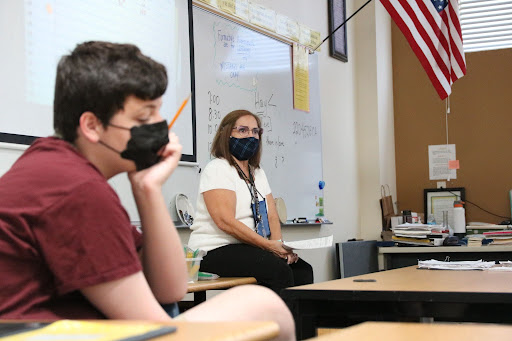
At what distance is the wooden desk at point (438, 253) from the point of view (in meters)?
4.11

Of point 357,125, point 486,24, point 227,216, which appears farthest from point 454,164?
point 227,216

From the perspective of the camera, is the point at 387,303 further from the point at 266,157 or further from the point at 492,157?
the point at 492,157

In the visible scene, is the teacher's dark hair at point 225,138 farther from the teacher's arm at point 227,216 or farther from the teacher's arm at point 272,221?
the teacher's arm at point 272,221

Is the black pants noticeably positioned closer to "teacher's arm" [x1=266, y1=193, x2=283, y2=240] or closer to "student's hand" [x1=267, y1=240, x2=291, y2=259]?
"student's hand" [x1=267, y1=240, x2=291, y2=259]

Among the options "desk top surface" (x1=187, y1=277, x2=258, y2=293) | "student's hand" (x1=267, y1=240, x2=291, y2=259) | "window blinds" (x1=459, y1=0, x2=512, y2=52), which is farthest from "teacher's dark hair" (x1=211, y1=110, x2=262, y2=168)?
"window blinds" (x1=459, y1=0, x2=512, y2=52)

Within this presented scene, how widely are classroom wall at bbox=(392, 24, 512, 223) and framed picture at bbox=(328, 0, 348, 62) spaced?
0.85 metres

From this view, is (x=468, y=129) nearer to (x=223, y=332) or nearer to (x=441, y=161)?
(x=441, y=161)

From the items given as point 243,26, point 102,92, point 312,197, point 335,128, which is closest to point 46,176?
point 102,92

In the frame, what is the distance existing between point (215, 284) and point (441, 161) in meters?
3.62

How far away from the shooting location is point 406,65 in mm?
6051

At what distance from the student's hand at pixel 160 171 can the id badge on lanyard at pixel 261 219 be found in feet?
6.89

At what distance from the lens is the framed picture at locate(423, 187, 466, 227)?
5703 millimetres

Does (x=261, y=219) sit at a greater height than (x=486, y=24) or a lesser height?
lesser

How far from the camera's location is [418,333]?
0.93m
